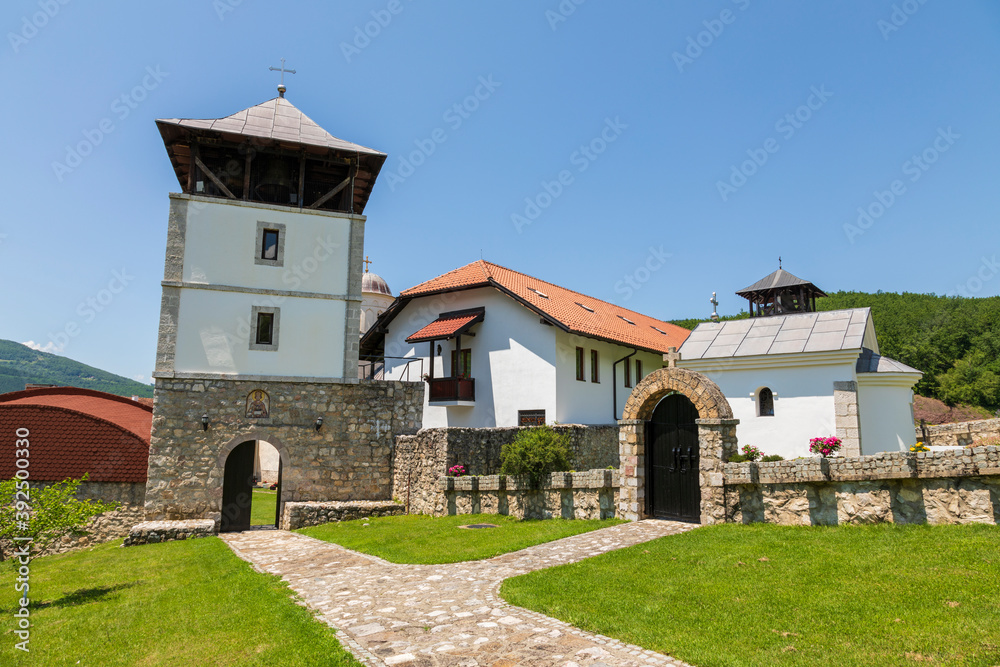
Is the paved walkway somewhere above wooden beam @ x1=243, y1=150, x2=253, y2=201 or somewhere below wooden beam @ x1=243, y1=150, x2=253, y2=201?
below

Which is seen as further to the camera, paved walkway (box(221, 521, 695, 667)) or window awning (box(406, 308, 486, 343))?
window awning (box(406, 308, 486, 343))

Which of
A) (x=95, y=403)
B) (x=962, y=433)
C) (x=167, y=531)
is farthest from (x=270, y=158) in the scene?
(x=962, y=433)

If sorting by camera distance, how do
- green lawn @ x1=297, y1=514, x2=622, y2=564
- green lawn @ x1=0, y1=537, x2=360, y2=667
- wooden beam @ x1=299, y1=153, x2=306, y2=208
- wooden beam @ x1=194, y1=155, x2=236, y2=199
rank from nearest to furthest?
green lawn @ x1=0, y1=537, x2=360, y2=667 → green lawn @ x1=297, y1=514, x2=622, y2=564 → wooden beam @ x1=194, y1=155, x2=236, y2=199 → wooden beam @ x1=299, y1=153, x2=306, y2=208

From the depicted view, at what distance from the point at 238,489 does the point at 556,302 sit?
1328 centimetres

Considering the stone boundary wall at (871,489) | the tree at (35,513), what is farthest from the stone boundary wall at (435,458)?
the tree at (35,513)

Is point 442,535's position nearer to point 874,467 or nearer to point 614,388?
point 874,467

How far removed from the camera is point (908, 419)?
16984 mm

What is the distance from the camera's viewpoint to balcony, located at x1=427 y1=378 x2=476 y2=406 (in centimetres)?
2270

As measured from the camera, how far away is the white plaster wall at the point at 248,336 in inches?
635

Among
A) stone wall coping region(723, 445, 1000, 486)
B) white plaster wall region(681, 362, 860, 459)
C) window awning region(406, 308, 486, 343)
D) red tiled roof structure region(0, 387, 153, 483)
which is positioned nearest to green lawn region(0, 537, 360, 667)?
red tiled roof structure region(0, 387, 153, 483)

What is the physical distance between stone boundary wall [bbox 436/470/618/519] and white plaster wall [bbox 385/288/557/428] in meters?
5.94

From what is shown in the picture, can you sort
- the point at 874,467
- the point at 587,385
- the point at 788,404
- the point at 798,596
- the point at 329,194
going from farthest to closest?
the point at 587,385, the point at 329,194, the point at 788,404, the point at 874,467, the point at 798,596

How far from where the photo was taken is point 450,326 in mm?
22922

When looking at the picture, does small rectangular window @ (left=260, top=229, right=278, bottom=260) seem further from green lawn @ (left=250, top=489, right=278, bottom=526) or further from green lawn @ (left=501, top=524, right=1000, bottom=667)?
green lawn @ (left=501, top=524, right=1000, bottom=667)
